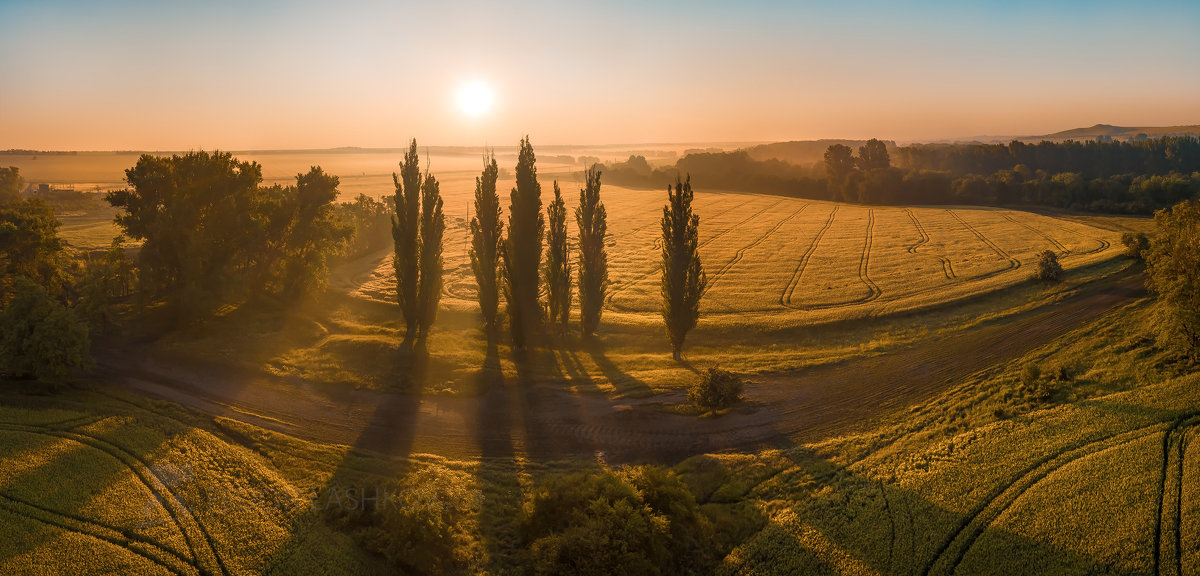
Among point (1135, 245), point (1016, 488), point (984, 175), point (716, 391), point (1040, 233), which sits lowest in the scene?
point (1016, 488)

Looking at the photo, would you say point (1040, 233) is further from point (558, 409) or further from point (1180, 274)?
point (558, 409)

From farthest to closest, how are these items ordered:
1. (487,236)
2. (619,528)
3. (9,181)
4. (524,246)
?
(9,181) → (487,236) → (524,246) → (619,528)

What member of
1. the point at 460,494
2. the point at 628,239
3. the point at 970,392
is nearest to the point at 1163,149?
the point at 628,239

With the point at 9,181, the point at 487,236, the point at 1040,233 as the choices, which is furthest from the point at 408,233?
the point at 9,181

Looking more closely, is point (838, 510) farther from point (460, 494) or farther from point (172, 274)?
point (172, 274)

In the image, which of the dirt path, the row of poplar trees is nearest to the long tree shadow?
the dirt path

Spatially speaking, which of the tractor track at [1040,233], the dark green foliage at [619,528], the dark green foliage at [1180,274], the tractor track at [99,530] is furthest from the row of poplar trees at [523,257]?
the tractor track at [1040,233]

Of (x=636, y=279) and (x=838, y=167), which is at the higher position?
(x=838, y=167)

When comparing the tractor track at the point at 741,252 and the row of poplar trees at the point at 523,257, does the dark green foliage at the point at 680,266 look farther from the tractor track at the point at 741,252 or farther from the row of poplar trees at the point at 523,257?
the tractor track at the point at 741,252

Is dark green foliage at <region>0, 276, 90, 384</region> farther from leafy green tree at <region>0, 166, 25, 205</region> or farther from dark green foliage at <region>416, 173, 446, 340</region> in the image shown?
leafy green tree at <region>0, 166, 25, 205</region>
